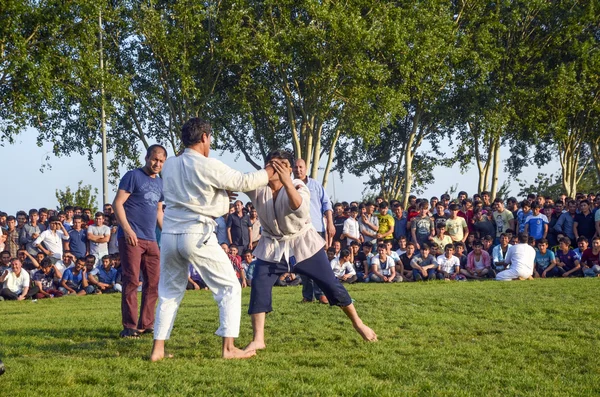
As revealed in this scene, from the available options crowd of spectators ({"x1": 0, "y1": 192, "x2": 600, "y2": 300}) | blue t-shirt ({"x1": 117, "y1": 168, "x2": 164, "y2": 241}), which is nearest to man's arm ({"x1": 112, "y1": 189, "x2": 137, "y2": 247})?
blue t-shirt ({"x1": 117, "y1": 168, "x2": 164, "y2": 241})

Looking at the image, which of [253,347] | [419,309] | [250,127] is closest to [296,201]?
[253,347]

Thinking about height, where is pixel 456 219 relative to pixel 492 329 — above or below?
above

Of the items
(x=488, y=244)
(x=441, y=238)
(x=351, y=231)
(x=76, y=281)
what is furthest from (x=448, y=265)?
(x=76, y=281)

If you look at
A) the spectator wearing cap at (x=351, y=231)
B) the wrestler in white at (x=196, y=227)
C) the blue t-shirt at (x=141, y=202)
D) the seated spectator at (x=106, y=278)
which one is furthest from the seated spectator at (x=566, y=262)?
the wrestler in white at (x=196, y=227)

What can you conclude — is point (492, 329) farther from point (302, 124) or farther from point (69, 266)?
point (302, 124)

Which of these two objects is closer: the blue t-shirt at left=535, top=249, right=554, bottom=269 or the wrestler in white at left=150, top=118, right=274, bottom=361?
the wrestler in white at left=150, top=118, right=274, bottom=361

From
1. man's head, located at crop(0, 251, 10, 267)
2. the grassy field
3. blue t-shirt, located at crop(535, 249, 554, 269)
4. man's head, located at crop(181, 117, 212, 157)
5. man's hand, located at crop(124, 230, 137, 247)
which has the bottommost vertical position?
the grassy field

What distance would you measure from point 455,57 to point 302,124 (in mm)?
6769

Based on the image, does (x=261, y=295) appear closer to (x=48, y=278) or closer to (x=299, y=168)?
(x=299, y=168)

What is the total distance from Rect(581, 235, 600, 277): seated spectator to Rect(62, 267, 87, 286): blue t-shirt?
37.8 feet

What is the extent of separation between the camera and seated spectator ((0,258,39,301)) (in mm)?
16516

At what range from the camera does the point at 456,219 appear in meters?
19.5

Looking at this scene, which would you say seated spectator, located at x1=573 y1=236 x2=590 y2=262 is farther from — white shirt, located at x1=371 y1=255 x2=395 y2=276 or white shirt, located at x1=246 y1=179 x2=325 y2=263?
white shirt, located at x1=246 y1=179 x2=325 y2=263

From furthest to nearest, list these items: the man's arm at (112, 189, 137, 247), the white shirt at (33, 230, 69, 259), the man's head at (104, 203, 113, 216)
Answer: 1. the man's head at (104, 203, 113, 216)
2. the white shirt at (33, 230, 69, 259)
3. the man's arm at (112, 189, 137, 247)
